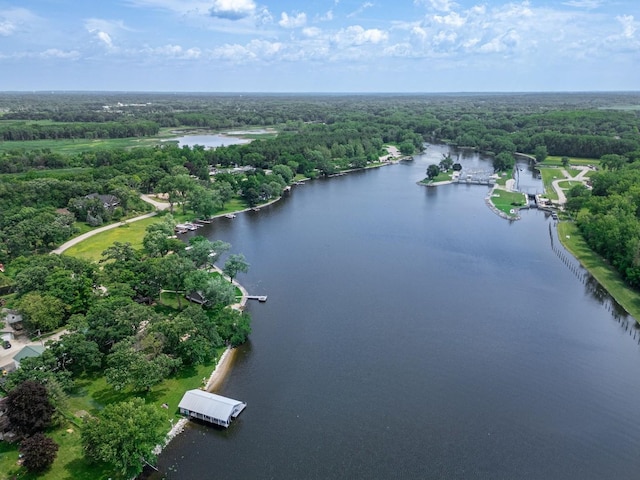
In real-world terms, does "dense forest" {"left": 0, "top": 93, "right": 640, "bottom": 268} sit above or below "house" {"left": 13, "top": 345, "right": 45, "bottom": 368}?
above

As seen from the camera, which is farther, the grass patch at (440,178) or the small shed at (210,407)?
the grass patch at (440,178)

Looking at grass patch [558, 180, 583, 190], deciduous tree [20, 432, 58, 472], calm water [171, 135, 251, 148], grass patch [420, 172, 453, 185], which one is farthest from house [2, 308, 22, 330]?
calm water [171, 135, 251, 148]

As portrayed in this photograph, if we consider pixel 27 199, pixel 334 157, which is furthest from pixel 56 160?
pixel 334 157

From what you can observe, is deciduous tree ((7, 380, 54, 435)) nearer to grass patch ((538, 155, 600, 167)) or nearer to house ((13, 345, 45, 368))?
house ((13, 345, 45, 368))

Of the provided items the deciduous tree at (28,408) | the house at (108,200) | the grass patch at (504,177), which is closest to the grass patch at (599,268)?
the grass patch at (504,177)

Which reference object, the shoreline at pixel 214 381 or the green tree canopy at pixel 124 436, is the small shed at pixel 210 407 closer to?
the shoreline at pixel 214 381

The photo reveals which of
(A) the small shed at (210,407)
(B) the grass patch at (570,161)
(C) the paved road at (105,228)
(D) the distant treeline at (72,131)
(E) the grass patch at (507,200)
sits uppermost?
(D) the distant treeline at (72,131)
